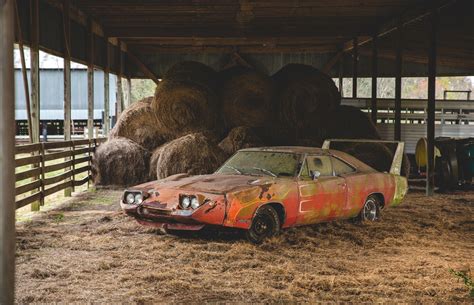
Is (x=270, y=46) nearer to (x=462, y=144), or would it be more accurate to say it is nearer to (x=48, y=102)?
(x=462, y=144)

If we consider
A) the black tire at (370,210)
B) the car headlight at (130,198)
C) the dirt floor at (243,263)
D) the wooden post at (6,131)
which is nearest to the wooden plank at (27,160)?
the dirt floor at (243,263)

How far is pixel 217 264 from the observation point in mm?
6754

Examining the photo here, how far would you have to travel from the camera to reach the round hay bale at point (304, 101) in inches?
564

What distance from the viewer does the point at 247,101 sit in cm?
1414

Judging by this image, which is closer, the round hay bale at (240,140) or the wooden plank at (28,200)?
the wooden plank at (28,200)

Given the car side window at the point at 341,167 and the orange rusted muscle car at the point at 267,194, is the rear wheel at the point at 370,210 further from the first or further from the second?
the car side window at the point at 341,167

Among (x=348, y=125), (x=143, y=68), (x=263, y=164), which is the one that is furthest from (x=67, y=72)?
(x=143, y=68)

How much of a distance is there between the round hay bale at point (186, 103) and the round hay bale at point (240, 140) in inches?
35.8

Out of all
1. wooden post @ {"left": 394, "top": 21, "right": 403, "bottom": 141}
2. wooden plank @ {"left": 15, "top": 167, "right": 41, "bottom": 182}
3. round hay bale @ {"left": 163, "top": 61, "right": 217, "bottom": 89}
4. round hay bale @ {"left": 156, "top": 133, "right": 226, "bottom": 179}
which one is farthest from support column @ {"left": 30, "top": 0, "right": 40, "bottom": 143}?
wooden post @ {"left": 394, "top": 21, "right": 403, "bottom": 141}

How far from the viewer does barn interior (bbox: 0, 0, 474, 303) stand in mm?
5660

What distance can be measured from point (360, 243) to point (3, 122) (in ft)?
19.0

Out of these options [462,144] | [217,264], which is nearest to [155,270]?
[217,264]

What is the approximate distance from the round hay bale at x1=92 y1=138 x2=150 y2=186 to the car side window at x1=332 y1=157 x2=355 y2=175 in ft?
21.6

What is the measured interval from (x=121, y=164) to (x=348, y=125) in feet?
18.7
